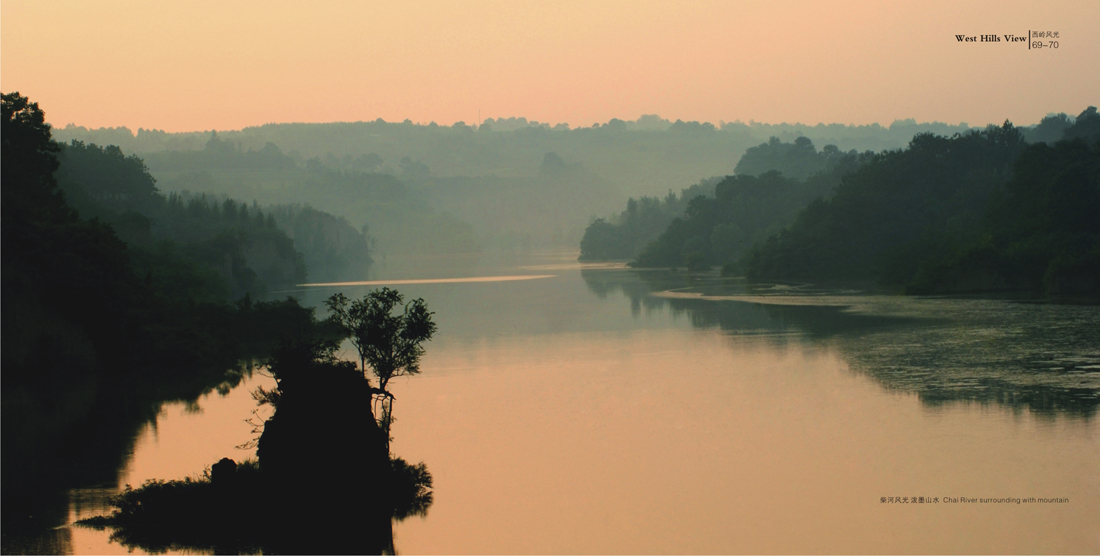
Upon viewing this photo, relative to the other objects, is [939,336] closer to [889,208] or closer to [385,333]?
[385,333]

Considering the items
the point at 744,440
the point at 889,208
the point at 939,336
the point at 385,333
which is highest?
the point at 889,208

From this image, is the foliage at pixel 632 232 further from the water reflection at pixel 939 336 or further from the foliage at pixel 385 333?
the foliage at pixel 385 333

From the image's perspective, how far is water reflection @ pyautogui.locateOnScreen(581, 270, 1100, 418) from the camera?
3503cm

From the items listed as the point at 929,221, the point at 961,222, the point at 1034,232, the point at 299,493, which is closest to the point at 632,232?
the point at 929,221

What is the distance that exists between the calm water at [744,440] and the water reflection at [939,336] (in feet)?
0.67

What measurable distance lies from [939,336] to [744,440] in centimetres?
2586

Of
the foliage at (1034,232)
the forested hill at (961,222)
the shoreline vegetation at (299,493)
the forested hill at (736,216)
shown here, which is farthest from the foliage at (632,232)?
the shoreline vegetation at (299,493)

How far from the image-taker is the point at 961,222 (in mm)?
93125

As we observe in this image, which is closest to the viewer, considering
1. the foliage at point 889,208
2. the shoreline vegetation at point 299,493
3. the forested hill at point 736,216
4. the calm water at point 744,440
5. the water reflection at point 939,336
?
the shoreline vegetation at point 299,493

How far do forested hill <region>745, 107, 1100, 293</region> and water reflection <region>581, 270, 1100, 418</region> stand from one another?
7975 mm

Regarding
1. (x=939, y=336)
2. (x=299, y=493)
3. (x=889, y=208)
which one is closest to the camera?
(x=299, y=493)

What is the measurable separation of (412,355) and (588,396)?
11493 millimetres

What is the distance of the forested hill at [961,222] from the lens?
76.6 meters

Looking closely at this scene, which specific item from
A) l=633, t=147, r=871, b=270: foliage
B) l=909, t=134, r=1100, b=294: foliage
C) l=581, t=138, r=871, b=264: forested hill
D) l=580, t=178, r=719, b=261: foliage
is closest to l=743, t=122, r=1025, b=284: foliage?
l=909, t=134, r=1100, b=294: foliage
